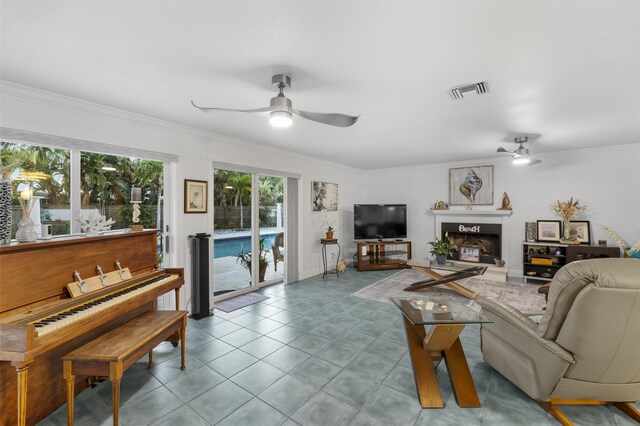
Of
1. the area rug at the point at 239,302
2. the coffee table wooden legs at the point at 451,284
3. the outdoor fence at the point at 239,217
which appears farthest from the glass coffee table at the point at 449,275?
the outdoor fence at the point at 239,217

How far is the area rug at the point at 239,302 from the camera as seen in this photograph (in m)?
4.00

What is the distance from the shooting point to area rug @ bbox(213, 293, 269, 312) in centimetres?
400

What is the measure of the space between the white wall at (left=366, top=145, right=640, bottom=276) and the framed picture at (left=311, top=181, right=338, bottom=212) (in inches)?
75.4

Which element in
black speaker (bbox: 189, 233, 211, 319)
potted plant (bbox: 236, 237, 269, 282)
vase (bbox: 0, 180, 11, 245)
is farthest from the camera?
potted plant (bbox: 236, 237, 269, 282)

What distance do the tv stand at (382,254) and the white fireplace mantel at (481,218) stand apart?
911 mm

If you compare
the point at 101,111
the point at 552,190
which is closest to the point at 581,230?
the point at 552,190

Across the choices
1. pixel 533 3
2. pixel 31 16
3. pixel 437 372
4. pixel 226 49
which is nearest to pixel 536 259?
pixel 437 372

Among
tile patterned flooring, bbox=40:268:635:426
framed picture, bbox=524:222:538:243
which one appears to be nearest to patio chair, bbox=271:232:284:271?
tile patterned flooring, bbox=40:268:635:426

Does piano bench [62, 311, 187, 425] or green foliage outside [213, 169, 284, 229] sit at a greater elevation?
green foliage outside [213, 169, 284, 229]

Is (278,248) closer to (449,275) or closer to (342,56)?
(449,275)

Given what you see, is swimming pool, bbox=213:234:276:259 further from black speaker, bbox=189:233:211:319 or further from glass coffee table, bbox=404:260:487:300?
glass coffee table, bbox=404:260:487:300

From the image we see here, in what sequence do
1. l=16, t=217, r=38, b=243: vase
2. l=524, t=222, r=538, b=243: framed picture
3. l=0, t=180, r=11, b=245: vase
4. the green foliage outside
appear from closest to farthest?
l=0, t=180, r=11, b=245: vase → l=16, t=217, r=38, b=243: vase → the green foliage outside → l=524, t=222, r=538, b=243: framed picture

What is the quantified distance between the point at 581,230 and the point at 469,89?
443 centimetres

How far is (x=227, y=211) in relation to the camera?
14.6 feet
